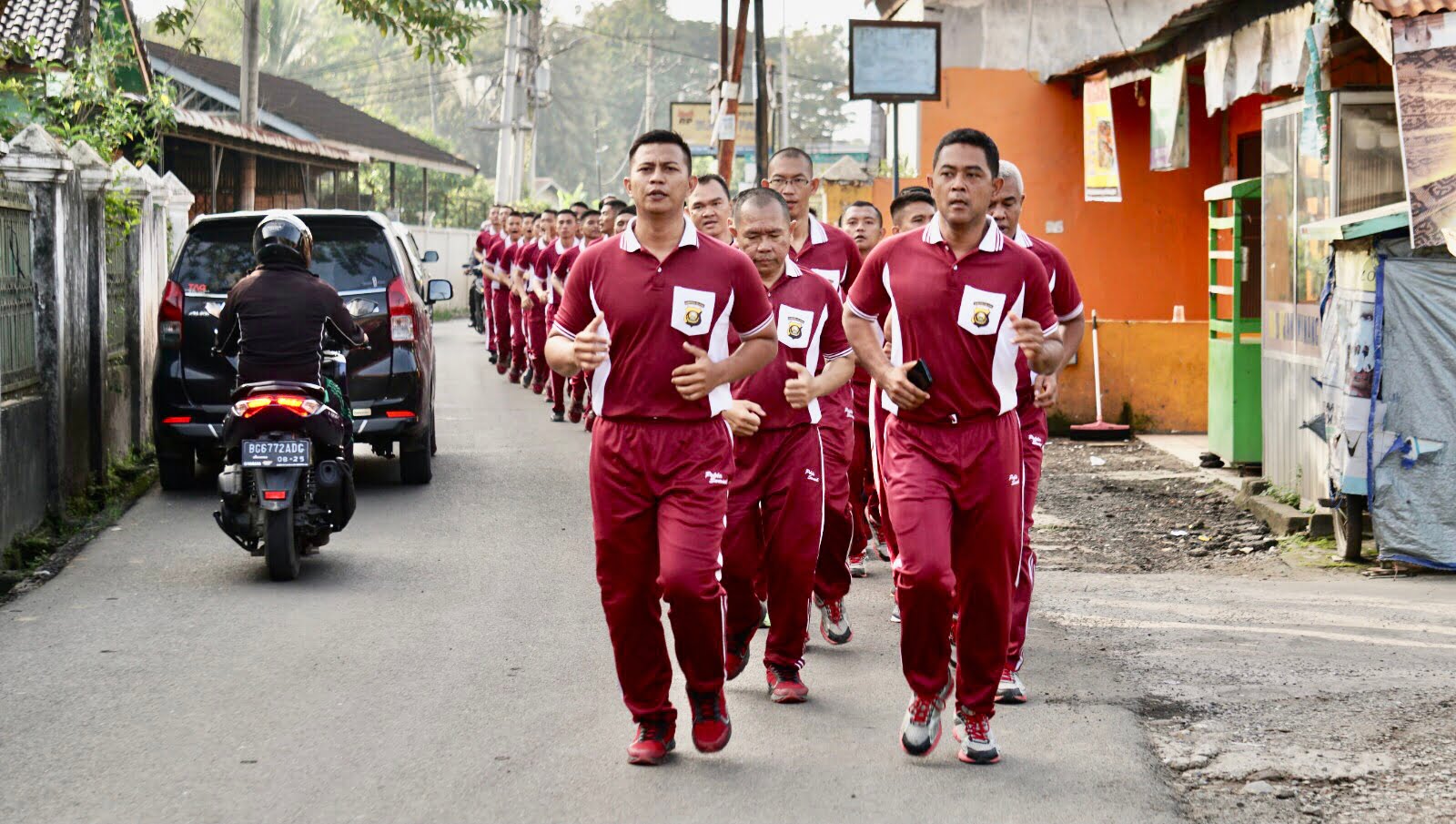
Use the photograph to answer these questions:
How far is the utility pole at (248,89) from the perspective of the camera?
25812 millimetres

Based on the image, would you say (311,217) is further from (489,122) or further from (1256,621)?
(489,122)

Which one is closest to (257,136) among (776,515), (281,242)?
(281,242)

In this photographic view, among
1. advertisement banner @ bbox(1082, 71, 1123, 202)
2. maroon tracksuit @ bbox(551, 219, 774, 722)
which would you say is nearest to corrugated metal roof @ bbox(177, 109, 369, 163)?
advertisement banner @ bbox(1082, 71, 1123, 202)

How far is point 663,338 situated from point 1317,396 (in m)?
7.11

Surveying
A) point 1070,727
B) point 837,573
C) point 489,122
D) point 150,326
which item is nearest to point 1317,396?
point 837,573

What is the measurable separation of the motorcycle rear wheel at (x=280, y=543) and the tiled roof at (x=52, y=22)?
17.8 meters

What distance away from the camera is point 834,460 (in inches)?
300

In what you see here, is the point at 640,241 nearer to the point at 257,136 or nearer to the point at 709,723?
the point at 709,723

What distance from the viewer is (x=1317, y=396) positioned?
11.5 meters

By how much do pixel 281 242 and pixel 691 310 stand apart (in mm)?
4566

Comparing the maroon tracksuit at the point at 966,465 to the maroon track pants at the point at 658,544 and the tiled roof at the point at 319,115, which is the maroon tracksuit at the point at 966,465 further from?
the tiled roof at the point at 319,115

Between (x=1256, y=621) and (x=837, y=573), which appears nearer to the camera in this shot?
(x=837, y=573)

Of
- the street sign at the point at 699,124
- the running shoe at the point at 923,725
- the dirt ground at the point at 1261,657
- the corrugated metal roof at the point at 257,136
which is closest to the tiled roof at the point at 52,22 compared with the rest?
the corrugated metal roof at the point at 257,136

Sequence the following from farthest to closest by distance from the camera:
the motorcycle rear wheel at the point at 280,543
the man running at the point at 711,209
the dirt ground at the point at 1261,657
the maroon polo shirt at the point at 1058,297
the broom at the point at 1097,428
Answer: the broom at the point at 1097,428 → the motorcycle rear wheel at the point at 280,543 → the man running at the point at 711,209 → the maroon polo shirt at the point at 1058,297 → the dirt ground at the point at 1261,657
